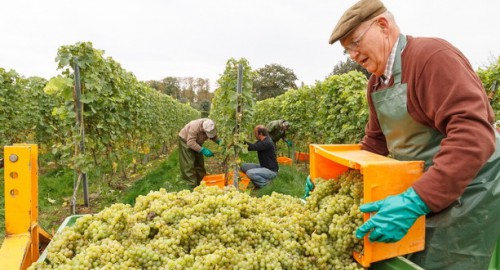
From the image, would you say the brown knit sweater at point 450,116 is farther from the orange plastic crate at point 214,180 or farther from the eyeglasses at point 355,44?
the orange plastic crate at point 214,180

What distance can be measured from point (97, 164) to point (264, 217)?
212 inches

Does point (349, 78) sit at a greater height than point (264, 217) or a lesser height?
greater

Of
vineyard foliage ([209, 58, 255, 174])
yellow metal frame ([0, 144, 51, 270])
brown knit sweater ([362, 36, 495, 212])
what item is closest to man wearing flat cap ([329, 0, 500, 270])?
brown knit sweater ([362, 36, 495, 212])

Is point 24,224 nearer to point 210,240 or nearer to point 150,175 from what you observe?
point 210,240

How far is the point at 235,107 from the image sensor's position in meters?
6.50

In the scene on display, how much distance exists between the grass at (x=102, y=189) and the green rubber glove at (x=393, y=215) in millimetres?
3834

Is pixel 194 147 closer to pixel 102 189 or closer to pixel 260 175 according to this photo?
pixel 260 175

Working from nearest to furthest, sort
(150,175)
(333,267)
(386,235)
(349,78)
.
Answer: (386,235)
(333,267)
(349,78)
(150,175)

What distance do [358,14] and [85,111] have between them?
510 centimetres

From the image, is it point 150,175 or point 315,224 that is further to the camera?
point 150,175

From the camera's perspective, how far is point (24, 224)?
1731 millimetres

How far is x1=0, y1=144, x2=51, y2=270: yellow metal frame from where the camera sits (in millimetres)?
1652

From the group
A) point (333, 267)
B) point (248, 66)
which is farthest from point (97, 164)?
point (333, 267)

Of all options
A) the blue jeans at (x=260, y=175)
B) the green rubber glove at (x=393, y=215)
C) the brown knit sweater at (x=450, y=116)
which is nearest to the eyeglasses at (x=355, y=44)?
the brown knit sweater at (x=450, y=116)
